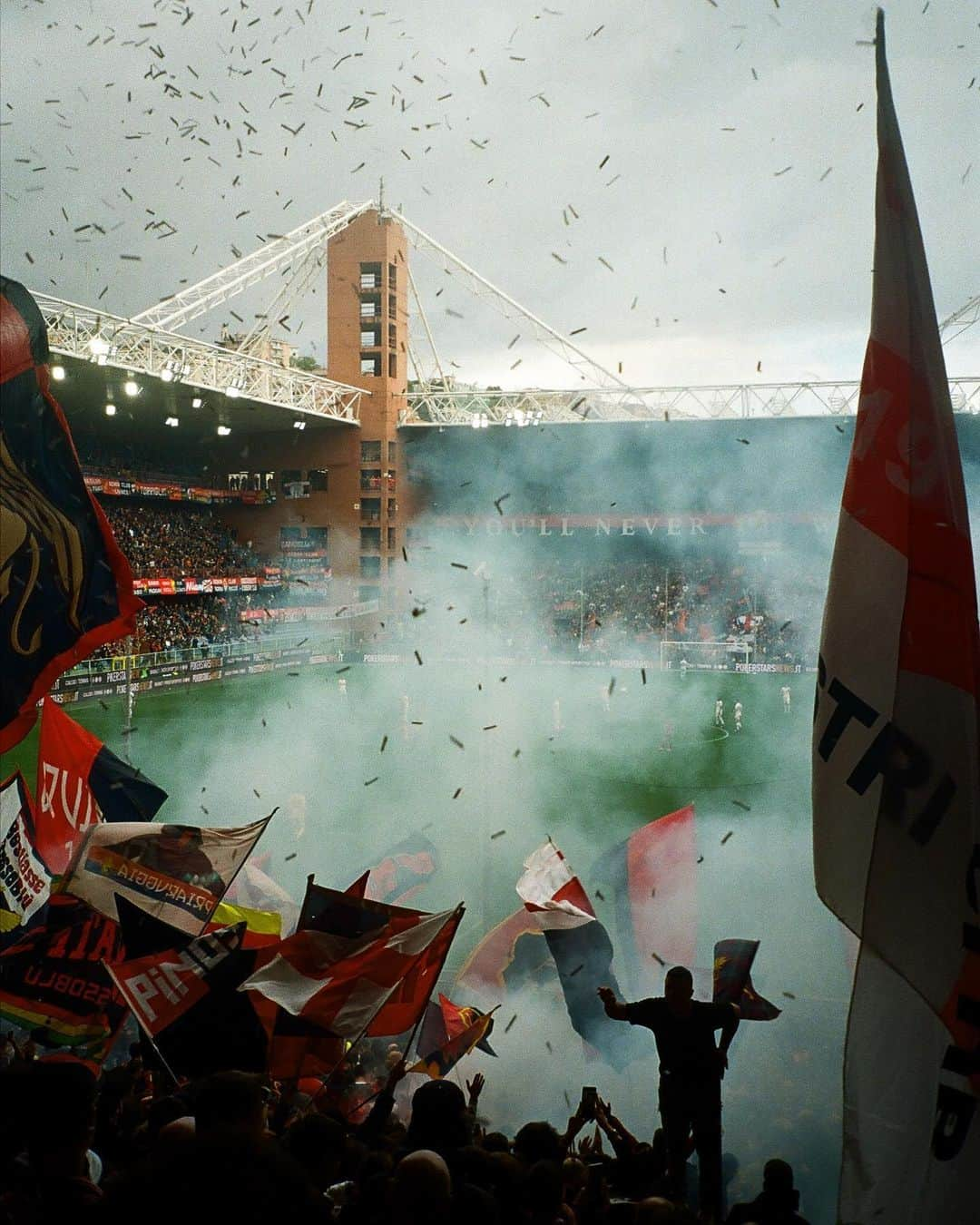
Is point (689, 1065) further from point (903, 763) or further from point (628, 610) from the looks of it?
point (628, 610)

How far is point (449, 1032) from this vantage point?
3801mm

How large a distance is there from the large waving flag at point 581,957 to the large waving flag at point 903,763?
7.42 feet

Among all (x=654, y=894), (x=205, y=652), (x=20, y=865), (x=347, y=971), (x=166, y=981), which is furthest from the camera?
(x=205, y=652)

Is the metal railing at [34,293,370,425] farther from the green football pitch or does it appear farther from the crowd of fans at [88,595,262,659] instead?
the green football pitch

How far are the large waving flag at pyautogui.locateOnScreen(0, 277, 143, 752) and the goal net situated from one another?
20.6m

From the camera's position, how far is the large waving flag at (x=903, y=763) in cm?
156

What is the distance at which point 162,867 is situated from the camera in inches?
130

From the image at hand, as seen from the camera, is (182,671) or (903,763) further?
(182,671)

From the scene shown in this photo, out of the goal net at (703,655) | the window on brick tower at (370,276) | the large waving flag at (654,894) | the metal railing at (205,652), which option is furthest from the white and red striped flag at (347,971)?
the window on brick tower at (370,276)

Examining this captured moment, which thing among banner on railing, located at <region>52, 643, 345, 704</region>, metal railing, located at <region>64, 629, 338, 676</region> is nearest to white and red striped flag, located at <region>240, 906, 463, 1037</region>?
metal railing, located at <region>64, 629, 338, 676</region>

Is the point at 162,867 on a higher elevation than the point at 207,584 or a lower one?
lower

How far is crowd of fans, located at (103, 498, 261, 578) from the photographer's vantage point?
80.2 ft

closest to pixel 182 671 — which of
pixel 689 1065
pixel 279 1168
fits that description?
pixel 689 1065

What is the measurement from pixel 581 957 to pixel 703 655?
20.0m
